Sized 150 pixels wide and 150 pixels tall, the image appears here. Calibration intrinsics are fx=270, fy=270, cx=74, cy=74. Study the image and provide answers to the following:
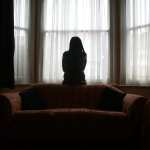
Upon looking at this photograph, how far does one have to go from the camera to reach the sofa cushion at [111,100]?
3.39 meters

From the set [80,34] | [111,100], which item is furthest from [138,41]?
[111,100]

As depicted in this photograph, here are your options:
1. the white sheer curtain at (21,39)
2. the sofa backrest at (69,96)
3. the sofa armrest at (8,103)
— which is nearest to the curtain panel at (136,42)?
the sofa backrest at (69,96)

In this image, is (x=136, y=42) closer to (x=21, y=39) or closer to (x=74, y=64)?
(x=74, y=64)

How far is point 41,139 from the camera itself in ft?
9.59

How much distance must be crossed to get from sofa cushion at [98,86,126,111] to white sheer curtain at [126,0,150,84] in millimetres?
701

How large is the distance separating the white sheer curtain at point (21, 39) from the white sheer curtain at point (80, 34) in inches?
12.1

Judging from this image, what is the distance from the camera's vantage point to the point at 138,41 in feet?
13.7

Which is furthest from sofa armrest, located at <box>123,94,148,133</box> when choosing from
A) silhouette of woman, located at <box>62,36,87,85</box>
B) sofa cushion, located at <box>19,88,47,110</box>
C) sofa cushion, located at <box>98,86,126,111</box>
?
sofa cushion, located at <box>19,88,47,110</box>

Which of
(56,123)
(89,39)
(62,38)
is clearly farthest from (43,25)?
(56,123)

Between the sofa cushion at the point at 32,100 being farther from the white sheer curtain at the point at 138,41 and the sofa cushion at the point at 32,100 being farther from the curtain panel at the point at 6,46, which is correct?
the white sheer curtain at the point at 138,41

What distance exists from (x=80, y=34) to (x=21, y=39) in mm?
991

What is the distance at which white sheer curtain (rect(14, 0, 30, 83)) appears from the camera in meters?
4.43

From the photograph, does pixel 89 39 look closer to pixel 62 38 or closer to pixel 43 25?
pixel 62 38

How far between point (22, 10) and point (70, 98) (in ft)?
6.00
